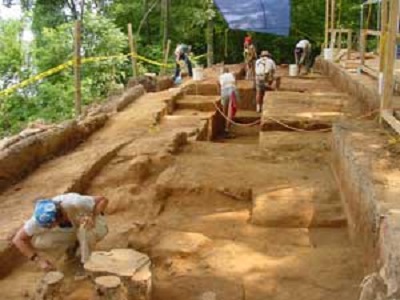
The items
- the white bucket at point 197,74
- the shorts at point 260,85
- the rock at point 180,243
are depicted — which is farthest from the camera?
the white bucket at point 197,74

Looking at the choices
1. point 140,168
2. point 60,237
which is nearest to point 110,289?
point 60,237

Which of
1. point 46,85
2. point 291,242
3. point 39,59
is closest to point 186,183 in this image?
point 291,242

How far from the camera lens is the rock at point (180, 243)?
607 cm

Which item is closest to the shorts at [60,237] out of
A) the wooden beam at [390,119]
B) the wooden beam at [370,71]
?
the wooden beam at [390,119]

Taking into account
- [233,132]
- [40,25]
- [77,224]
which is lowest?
[233,132]

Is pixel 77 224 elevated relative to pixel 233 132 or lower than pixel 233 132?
elevated

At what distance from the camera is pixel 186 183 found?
→ 7953mm

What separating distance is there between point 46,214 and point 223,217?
2.69 meters

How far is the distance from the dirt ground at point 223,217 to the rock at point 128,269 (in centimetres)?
27

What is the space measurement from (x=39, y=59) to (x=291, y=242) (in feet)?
Answer: 56.7

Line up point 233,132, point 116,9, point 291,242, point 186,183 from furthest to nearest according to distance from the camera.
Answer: point 116,9, point 233,132, point 186,183, point 291,242

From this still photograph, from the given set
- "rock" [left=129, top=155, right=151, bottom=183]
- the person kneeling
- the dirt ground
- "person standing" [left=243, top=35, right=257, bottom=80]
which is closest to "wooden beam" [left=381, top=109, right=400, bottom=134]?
the dirt ground

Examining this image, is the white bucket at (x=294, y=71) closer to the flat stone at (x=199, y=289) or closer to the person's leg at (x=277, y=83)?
the person's leg at (x=277, y=83)

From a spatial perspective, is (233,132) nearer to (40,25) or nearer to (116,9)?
(40,25)
